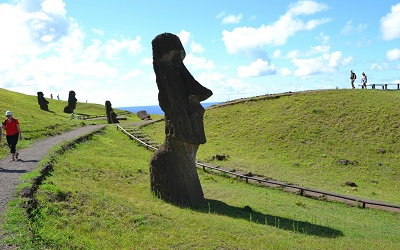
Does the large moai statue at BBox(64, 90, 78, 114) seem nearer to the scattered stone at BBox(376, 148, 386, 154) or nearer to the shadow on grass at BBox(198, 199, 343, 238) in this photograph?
the scattered stone at BBox(376, 148, 386, 154)

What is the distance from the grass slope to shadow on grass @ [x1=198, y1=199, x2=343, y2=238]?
26.9 ft

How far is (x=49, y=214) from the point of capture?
9.86m

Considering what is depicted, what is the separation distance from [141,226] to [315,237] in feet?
17.9

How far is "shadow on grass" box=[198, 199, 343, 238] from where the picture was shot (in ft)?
41.7

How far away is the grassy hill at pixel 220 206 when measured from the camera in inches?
380

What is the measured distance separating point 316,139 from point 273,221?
61.8ft

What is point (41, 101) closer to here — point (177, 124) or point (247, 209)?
point (177, 124)

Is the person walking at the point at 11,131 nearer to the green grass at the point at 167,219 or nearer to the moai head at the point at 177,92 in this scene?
the green grass at the point at 167,219

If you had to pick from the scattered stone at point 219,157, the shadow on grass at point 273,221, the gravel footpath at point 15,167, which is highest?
the gravel footpath at point 15,167

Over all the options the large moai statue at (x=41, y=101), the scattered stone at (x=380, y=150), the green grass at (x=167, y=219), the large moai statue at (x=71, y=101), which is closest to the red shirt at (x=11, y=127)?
the green grass at (x=167, y=219)

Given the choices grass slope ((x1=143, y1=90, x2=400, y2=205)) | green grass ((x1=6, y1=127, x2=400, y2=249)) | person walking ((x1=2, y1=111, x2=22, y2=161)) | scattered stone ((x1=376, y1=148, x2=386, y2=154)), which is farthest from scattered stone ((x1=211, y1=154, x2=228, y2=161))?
person walking ((x1=2, y1=111, x2=22, y2=161))

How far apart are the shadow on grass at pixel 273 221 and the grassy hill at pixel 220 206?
4 cm

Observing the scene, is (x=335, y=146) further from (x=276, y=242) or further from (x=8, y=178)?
(x=8, y=178)

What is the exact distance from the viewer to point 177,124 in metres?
15.1
